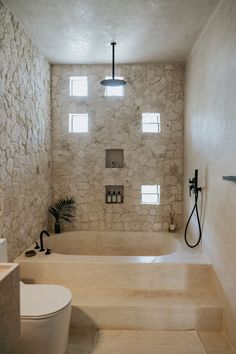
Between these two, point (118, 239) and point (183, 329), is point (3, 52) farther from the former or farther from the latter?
point (183, 329)

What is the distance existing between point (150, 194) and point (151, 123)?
1.03 meters

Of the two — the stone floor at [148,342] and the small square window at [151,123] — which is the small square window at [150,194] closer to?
the small square window at [151,123]

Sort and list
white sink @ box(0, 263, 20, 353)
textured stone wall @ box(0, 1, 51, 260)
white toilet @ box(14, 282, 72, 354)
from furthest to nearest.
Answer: textured stone wall @ box(0, 1, 51, 260) → white toilet @ box(14, 282, 72, 354) → white sink @ box(0, 263, 20, 353)

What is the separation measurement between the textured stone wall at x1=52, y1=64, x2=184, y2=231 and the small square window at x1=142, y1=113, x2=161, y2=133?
2.9 inches

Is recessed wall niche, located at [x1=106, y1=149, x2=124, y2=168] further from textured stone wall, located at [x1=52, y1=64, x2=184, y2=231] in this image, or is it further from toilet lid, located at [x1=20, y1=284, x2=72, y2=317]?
toilet lid, located at [x1=20, y1=284, x2=72, y2=317]

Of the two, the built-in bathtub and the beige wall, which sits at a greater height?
the beige wall

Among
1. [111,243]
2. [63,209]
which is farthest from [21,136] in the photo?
[111,243]

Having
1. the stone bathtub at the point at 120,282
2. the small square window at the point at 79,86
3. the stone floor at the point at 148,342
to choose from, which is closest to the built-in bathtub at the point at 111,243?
the stone bathtub at the point at 120,282

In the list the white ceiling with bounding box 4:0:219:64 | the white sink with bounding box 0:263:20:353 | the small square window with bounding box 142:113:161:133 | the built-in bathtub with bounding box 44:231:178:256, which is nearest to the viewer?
the white sink with bounding box 0:263:20:353

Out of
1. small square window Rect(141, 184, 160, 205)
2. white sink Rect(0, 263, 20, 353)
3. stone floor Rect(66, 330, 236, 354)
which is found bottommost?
stone floor Rect(66, 330, 236, 354)

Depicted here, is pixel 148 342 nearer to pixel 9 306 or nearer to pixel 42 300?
pixel 42 300

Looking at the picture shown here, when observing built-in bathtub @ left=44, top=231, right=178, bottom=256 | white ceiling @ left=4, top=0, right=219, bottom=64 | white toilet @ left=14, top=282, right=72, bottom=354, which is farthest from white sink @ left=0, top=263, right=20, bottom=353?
built-in bathtub @ left=44, top=231, right=178, bottom=256

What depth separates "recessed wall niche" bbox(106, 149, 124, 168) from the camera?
3.95m

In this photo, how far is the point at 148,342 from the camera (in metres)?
2.28
